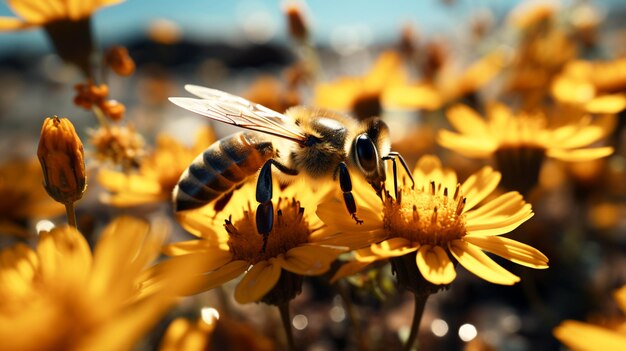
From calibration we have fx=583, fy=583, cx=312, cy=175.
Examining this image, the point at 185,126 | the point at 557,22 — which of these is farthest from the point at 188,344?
the point at 185,126

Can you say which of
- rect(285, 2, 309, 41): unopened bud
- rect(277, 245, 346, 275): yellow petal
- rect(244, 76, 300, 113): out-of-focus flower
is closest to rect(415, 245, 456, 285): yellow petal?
rect(277, 245, 346, 275): yellow petal

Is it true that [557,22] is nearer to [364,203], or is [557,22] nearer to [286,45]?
[364,203]

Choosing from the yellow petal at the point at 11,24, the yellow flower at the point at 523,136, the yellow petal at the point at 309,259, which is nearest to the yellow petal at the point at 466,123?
the yellow flower at the point at 523,136

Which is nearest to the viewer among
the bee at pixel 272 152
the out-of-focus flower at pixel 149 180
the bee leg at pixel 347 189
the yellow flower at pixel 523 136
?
the bee leg at pixel 347 189

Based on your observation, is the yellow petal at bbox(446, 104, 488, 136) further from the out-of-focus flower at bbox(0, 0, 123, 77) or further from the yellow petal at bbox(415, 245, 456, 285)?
the out-of-focus flower at bbox(0, 0, 123, 77)

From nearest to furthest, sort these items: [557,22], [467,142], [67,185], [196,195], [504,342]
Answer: [67,185] → [196,195] → [467,142] → [504,342] → [557,22]

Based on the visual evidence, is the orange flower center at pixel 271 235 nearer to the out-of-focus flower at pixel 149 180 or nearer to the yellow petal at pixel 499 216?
the yellow petal at pixel 499 216
